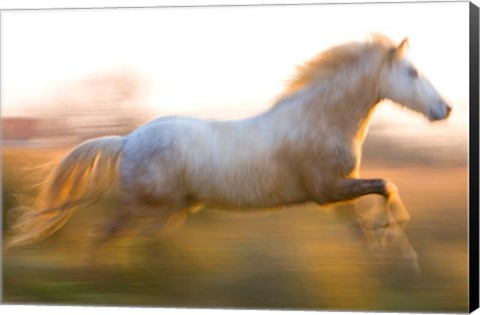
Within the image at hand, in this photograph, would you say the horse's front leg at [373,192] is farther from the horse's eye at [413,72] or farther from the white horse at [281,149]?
the horse's eye at [413,72]

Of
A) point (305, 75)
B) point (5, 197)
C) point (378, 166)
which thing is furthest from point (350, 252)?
point (5, 197)

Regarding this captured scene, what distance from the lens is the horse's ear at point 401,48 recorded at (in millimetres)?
9273

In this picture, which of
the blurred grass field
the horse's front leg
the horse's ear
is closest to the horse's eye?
the horse's ear

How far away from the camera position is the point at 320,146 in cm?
940

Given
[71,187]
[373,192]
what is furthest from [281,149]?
[71,187]

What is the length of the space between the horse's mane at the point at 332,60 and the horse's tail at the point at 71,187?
1.29 meters

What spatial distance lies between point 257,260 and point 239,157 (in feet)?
2.29

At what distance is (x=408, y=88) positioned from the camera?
9.37 metres

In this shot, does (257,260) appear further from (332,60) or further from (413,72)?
(413,72)

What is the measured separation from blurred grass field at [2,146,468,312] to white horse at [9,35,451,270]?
0.39 ft

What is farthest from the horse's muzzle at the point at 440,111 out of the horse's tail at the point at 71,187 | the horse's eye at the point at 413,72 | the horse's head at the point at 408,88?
the horse's tail at the point at 71,187

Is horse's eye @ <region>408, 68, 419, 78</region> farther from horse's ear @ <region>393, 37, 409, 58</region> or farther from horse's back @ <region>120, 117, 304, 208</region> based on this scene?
horse's back @ <region>120, 117, 304, 208</region>

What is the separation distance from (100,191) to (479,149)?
256 centimetres

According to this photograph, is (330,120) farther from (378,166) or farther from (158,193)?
(158,193)
